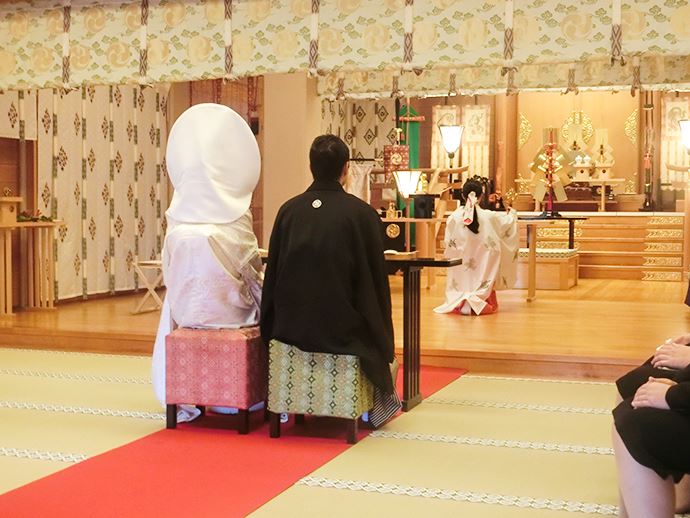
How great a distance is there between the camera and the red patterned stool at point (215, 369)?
502cm

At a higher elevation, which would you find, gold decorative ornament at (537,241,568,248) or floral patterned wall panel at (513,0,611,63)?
floral patterned wall panel at (513,0,611,63)

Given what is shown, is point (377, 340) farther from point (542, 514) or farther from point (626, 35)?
point (626, 35)

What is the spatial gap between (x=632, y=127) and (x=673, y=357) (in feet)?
46.3

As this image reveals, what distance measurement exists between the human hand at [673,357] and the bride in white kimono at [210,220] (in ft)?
7.08

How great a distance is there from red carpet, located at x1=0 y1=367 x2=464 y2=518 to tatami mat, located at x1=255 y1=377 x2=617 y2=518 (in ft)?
0.45

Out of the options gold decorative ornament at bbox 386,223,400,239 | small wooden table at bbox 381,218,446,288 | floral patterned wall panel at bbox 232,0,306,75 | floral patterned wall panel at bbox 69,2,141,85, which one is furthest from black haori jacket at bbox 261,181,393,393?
small wooden table at bbox 381,218,446,288

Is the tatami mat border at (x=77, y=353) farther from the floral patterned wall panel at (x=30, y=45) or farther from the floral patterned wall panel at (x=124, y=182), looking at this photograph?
the floral patterned wall panel at (x=124, y=182)

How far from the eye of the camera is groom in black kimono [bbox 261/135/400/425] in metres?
4.77

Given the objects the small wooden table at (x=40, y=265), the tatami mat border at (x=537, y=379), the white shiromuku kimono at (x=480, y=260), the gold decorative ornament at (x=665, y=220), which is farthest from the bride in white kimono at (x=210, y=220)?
the gold decorative ornament at (x=665, y=220)

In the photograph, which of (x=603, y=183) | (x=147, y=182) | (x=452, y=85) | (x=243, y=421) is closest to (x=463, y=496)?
(x=243, y=421)

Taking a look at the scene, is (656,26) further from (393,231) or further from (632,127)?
(632,127)

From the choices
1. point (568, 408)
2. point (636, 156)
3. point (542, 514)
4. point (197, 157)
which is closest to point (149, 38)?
point (197, 157)

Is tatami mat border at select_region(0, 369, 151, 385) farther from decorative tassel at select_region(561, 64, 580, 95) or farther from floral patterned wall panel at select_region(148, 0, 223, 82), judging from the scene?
decorative tassel at select_region(561, 64, 580, 95)

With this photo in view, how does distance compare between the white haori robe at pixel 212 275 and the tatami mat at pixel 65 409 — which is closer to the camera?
the tatami mat at pixel 65 409
